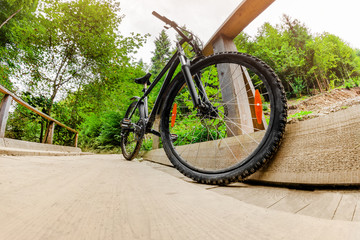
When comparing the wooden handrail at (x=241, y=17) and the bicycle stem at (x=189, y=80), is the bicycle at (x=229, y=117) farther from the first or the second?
the wooden handrail at (x=241, y=17)

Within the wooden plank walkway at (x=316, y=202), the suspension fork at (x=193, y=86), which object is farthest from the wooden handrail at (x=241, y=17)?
the wooden plank walkway at (x=316, y=202)

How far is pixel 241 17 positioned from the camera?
1284 mm

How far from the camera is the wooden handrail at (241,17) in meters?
1.16

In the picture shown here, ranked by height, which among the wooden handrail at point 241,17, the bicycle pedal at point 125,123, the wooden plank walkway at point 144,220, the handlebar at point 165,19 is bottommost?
the wooden plank walkway at point 144,220

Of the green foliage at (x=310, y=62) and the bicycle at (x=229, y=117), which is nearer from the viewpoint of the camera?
the bicycle at (x=229, y=117)

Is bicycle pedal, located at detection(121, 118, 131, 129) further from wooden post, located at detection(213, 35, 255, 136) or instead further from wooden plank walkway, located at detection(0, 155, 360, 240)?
wooden plank walkway, located at detection(0, 155, 360, 240)

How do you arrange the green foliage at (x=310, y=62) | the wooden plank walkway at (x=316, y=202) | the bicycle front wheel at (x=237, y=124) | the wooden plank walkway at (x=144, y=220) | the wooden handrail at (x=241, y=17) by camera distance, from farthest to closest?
the green foliage at (x=310, y=62) → the wooden handrail at (x=241, y=17) → the bicycle front wheel at (x=237, y=124) → the wooden plank walkway at (x=316, y=202) → the wooden plank walkway at (x=144, y=220)

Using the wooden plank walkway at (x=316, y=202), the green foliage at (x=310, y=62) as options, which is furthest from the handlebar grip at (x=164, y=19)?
the green foliage at (x=310, y=62)

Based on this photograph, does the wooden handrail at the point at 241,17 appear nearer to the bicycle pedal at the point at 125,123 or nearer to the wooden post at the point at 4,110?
the bicycle pedal at the point at 125,123

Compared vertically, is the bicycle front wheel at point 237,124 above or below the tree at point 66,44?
below

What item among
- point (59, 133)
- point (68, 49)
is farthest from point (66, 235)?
point (59, 133)

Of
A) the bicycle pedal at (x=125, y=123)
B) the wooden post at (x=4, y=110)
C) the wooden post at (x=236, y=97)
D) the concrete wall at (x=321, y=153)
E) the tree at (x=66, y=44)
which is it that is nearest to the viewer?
the concrete wall at (x=321, y=153)

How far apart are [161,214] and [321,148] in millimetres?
690

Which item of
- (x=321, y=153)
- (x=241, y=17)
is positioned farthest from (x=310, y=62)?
(x=321, y=153)
